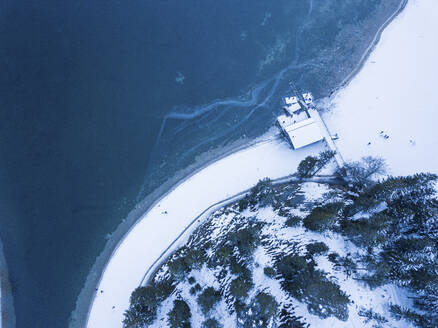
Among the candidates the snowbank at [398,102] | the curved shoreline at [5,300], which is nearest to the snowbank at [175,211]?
the snowbank at [398,102]

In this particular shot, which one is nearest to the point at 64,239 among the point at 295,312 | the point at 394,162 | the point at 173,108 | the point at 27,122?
the point at 27,122

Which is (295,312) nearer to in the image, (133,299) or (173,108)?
(133,299)

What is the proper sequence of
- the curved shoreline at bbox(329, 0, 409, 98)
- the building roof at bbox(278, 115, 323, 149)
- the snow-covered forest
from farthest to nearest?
1. the curved shoreline at bbox(329, 0, 409, 98)
2. the building roof at bbox(278, 115, 323, 149)
3. the snow-covered forest

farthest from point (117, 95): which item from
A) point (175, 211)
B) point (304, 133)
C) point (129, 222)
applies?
point (304, 133)

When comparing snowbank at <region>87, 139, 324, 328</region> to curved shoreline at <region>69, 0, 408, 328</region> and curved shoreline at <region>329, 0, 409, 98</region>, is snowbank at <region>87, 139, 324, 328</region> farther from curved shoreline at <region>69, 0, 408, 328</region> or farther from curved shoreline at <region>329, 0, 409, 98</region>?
curved shoreline at <region>329, 0, 409, 98</region>

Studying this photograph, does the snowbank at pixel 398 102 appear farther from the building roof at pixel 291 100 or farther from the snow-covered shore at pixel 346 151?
the building roof at pixel 291 100

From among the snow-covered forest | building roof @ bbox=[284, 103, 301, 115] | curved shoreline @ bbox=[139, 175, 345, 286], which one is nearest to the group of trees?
the snow-covered forest

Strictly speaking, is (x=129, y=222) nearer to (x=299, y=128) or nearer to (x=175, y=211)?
(x=175, y=211)
